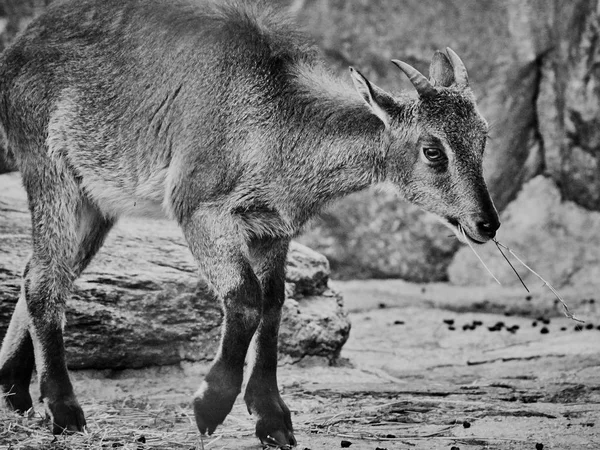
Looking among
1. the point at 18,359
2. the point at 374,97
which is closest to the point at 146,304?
the point at 18,359

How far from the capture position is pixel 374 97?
6.00 metres

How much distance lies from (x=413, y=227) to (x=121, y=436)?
6.65 m

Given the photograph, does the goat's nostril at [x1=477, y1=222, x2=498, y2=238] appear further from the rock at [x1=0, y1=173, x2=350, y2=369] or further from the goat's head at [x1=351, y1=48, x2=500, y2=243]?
the rock at [x1=0, y1=173, x2=350, y2=369]

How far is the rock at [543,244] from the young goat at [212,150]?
5.74m

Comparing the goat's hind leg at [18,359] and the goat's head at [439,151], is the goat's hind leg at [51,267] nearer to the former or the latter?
the goat's hind leg at [18,359]

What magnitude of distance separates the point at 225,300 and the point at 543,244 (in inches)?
269

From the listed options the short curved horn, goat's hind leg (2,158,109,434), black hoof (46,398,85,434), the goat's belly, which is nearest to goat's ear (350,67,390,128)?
the short curved horn

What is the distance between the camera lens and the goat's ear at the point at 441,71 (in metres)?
6.38

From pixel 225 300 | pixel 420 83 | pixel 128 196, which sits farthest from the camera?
pixel 128 196

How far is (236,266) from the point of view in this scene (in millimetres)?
5887

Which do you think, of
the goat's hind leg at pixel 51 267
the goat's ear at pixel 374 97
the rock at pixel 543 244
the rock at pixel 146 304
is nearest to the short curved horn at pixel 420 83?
the goat's ear at pixel 374 97

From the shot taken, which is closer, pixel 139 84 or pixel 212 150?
pixel 212 150

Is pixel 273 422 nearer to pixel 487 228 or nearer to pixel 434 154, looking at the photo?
pixel 487 228

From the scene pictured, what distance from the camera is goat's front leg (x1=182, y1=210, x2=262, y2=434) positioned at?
18.4ft
